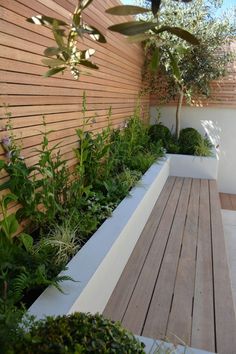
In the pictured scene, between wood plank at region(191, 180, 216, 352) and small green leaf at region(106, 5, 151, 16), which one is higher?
small green leaf at region(106, 5, 151, 16)

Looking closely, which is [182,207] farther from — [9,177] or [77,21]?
[77,21]

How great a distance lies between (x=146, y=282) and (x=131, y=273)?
145 millimetres

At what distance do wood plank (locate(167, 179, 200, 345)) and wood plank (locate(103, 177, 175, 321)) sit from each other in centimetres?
29

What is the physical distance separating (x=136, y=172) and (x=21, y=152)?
1927mm

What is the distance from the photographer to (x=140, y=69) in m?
5.58

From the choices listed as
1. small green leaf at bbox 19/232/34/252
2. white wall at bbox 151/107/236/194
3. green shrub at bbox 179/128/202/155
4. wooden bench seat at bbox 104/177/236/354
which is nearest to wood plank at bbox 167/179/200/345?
wooden bench seat at bbox 104/177/236/354

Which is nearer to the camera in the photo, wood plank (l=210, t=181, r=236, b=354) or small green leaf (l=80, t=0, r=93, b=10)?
small green leaf (l=80, t=0, r=93, b=10)

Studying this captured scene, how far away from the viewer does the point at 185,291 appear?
2180mm

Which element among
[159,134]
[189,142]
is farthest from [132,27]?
[159,134]

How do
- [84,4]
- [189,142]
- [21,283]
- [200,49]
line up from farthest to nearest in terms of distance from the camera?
[189,142], [200,49], [21,283], [84,4]

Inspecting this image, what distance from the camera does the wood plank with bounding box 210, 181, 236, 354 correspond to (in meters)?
1.72

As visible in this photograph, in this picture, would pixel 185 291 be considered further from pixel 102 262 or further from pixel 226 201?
pixel 226 201

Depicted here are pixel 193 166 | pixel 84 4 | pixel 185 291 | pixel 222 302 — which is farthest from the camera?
pixel 193 166

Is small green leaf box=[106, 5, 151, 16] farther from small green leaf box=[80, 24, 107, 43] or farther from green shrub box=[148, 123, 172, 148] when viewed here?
green shrub box=[148, 123, 172, 148]
